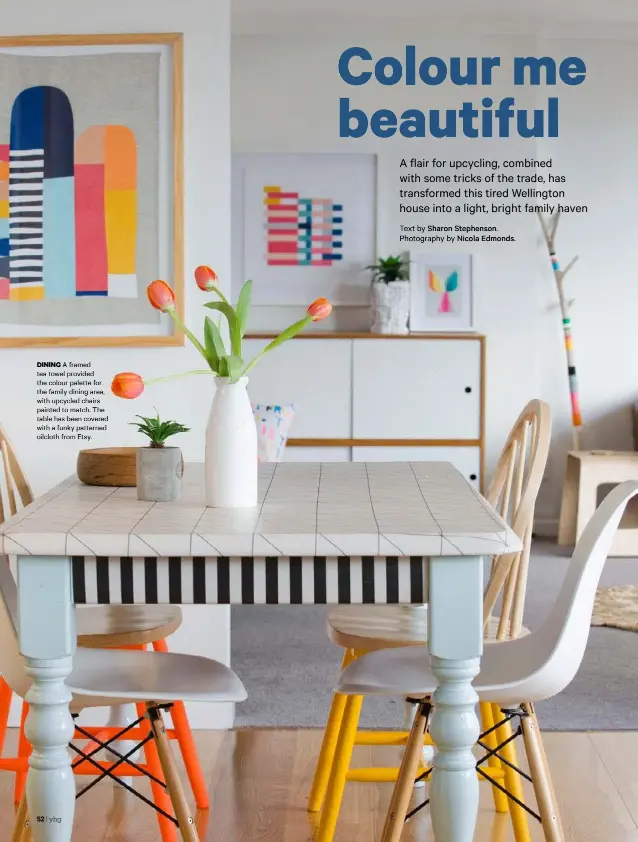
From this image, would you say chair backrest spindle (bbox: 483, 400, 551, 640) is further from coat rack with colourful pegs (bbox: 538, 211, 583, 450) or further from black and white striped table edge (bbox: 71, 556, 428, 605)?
coat rack with colourful pegs (bbox: 538, 211, 583, 450)

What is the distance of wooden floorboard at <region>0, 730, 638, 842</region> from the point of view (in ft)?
7.85

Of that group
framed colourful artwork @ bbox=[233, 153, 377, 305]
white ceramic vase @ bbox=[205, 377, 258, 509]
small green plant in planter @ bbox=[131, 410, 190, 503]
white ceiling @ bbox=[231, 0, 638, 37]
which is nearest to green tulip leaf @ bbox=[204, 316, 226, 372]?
white ceramic vase @ bbox=[205, 377, 258, 509]

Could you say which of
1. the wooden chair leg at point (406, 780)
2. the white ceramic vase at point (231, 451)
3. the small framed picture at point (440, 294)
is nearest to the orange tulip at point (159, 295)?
the white ceramic vase at point (231, 451)

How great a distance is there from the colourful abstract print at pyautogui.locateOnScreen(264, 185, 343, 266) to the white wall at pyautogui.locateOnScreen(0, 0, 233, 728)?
117 inches

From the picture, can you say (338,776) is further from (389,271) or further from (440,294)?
(440,294)

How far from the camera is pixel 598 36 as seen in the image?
5914 millimetres

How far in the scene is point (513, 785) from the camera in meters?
2.28

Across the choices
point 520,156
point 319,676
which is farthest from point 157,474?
point 520,156

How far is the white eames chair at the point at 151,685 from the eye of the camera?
6.13 feet

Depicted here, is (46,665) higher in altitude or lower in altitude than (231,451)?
lower

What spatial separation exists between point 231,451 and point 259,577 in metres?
0.31

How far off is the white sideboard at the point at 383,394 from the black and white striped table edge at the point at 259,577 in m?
3.77

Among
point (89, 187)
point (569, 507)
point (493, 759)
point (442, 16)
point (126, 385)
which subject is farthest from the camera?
point (569, 507)

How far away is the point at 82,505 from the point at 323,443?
3.59 metres
